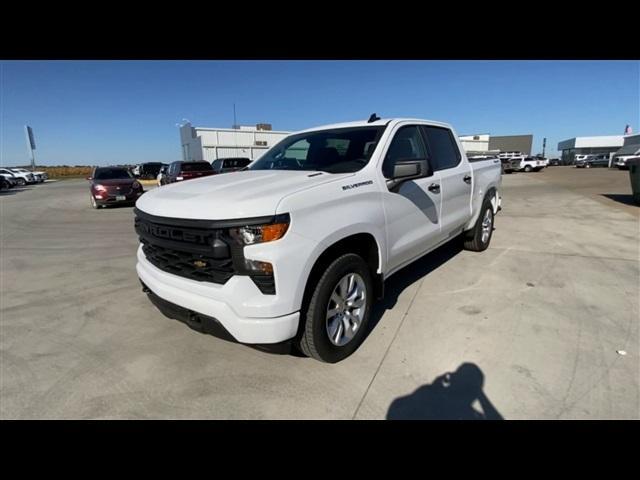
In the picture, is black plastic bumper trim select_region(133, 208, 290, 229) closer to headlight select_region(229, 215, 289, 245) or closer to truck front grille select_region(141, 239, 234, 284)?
headlight select_region(229, 215, 289, 245)

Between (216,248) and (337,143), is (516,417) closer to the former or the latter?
(216,248)

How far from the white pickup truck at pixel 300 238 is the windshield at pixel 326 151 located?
1 centimetres

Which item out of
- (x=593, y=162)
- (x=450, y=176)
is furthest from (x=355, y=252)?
(x=593, y=162)

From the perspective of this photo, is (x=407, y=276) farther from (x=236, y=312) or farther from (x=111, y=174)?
(x=111, y=174)

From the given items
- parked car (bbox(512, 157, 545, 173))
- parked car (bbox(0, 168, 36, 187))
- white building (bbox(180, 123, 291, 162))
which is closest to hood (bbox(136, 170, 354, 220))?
white building (bbox(180, 123, 291, 162))

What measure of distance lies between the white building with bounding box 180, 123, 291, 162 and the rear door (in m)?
Result: 29.5

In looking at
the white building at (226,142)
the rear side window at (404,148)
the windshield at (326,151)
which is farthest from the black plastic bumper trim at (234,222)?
the white building at (226,142)

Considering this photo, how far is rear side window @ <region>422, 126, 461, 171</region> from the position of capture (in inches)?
157

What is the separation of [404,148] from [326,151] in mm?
803

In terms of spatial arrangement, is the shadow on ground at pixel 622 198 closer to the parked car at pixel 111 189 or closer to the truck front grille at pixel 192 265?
the truck front grille at pixel 192 265

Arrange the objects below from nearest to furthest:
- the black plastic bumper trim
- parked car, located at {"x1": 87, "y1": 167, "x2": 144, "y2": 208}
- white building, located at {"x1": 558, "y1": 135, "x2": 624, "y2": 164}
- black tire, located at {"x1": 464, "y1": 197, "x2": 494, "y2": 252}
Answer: the black plastic bumper trim, black tire, located at {"x1": 464, "y1": 197, "x2": 494, "y2": 252}, parked car, located at {"x1": 87, "y1": 167, "x2": 144, "y2": 208}, white building, located at {"x1": 558, "y1": 135, "x2": 624, "y2": 164}

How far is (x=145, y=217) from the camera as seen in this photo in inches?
103

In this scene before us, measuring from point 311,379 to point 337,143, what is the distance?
221 cm
